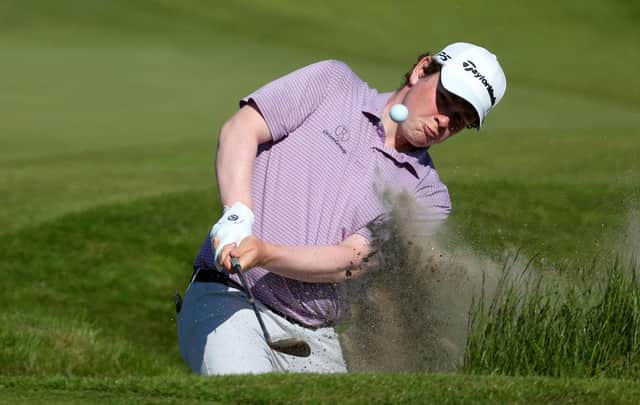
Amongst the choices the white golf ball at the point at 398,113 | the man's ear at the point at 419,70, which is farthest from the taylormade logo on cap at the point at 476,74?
the white golf ball at the point at 398,113

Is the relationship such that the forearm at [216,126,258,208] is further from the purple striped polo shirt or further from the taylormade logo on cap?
the taylormade logo on cap

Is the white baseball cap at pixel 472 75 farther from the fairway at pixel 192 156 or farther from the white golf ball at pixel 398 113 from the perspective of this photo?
the fairway at pixel 192 156

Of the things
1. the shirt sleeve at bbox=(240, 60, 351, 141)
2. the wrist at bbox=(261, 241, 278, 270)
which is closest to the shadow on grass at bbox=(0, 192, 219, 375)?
the shirt sleeve at bbox=(240, 60, 351, 141)

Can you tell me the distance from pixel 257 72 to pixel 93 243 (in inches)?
302

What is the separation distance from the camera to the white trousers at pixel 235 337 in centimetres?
440

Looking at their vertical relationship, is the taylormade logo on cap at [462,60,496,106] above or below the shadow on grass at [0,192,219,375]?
above

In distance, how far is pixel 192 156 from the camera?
12242 mm

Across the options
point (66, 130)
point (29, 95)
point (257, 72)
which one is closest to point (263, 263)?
point (66, 130)

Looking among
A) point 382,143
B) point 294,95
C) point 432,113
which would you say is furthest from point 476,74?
point 294,95

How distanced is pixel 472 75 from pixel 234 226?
3.54 ft

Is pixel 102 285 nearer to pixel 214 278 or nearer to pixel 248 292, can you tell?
pixel 214 278

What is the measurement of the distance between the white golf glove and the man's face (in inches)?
29.3

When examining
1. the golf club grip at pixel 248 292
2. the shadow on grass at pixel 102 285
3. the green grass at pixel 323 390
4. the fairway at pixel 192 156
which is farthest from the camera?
the shadow on grass at pixel 102 285

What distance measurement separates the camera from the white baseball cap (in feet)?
14.8
